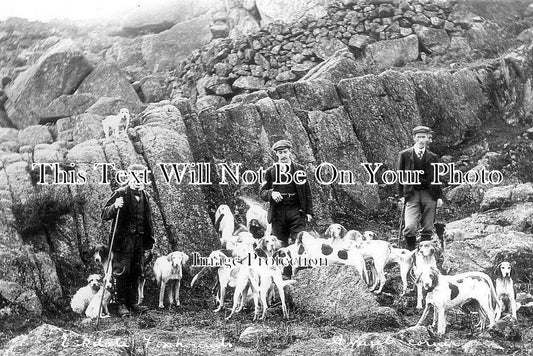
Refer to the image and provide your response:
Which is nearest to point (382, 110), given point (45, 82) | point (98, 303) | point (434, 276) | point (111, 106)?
point (434, 276)

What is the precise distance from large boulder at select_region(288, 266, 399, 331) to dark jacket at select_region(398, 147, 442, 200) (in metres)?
1.33

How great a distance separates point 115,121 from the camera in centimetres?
977

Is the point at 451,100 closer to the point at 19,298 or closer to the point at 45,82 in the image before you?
the point at 45,82

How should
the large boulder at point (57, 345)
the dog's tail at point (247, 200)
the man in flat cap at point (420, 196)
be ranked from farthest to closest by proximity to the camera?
the dog's tail at point (247, 200)
the man in flat cap at point (420, 196)
the large boulder at point (57, 345)

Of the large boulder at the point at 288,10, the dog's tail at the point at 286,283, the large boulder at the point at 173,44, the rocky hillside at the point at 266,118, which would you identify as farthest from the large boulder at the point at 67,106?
the dog's tail at the point at 286,283

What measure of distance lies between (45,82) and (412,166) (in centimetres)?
563

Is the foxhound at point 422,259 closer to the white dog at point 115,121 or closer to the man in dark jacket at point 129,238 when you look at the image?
the man in dark jacket at point 129,238

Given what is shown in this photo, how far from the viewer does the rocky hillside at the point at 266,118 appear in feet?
28.4

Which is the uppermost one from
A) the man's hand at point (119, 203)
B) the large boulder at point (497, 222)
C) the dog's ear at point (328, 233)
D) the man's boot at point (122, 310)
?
the man's hand at point (119, 203)

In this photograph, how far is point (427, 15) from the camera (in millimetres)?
11586

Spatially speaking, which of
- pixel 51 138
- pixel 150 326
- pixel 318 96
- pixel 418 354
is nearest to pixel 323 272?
pixel 418 354

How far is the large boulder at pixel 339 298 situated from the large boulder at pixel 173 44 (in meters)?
4.31

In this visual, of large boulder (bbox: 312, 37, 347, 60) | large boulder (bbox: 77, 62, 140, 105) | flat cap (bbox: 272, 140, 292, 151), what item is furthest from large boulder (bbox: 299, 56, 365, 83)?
large boulder (bbox: 77, 62, 140, 105)

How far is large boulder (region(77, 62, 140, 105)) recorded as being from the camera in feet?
35.1
